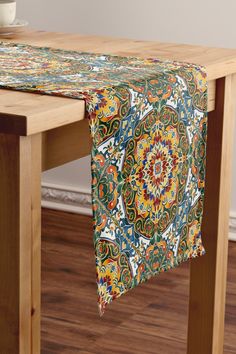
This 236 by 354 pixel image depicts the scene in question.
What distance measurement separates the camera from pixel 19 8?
3.68 meters

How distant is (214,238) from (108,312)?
0.68 meters

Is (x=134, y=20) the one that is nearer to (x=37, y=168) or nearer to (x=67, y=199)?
(x=67, y=199)

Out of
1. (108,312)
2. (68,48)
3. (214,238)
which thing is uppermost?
(68,48)

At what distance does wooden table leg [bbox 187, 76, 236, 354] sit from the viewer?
2066 millimetres

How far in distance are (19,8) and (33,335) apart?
7.84 ft

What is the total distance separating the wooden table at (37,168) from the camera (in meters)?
1.42

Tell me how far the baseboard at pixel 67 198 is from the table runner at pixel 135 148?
5.26 feet

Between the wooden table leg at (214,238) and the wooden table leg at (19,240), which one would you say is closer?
the wooden table leg at (19,240)

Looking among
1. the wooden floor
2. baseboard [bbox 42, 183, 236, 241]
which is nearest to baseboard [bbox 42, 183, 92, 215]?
baseboard [bbox 42, 183, 236, 241]

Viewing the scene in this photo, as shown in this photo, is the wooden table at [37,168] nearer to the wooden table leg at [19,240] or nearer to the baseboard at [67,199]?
the wooden table leg at [19,240]

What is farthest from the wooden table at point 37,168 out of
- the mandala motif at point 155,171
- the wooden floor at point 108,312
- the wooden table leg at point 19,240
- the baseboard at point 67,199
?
the baseboard at point 67,199

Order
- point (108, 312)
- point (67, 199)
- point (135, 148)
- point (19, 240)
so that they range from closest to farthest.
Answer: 1. point (19, 240)
2. point (135, 148)
3. point (108, 312)
4. point (67, 199)

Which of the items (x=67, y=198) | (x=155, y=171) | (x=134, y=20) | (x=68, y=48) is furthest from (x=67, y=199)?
(x=155, y=171)

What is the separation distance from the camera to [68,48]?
210 centimetres
